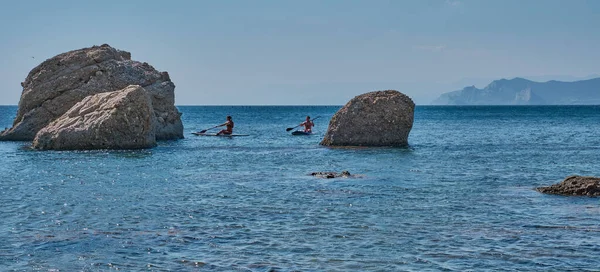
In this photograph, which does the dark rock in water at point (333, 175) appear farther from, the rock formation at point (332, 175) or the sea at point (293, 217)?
the sea at point (293, 217)

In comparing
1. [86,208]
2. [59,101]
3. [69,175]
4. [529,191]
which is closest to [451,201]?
[529,191]

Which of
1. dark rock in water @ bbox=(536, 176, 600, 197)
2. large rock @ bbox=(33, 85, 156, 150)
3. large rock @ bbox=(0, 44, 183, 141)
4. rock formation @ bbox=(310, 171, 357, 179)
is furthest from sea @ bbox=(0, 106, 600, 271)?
large rock @ bbox=(0, 44, 183, 141)

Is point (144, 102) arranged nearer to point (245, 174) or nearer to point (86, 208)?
point (245, 174)

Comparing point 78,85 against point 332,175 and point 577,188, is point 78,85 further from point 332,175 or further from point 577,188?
point 577,188

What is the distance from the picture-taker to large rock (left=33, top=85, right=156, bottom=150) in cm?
4022

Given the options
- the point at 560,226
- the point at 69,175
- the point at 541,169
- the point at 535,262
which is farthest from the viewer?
the point at 541,169

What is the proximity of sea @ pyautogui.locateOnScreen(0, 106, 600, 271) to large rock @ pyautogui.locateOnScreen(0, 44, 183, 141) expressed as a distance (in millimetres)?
15880

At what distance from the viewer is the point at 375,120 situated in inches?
1635

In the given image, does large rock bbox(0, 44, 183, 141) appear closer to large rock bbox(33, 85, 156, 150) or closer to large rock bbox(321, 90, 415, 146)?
large rock bbox(33, 85, 156, 150)

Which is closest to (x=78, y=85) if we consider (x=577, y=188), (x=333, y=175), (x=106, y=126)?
(x=106, y=126)

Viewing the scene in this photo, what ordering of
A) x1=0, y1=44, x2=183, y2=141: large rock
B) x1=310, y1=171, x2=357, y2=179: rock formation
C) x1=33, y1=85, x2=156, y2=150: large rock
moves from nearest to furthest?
x1=310, y1=171, x2=357, y2=179: rock formation → x1=33, y1=85, x2=156, y2=150: large rock → x1=0, y1=44, x2=183, y2=141: large rock

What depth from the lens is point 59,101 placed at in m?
48.2

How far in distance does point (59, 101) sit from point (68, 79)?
1736 millimetres

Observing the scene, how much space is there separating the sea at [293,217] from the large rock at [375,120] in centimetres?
806
